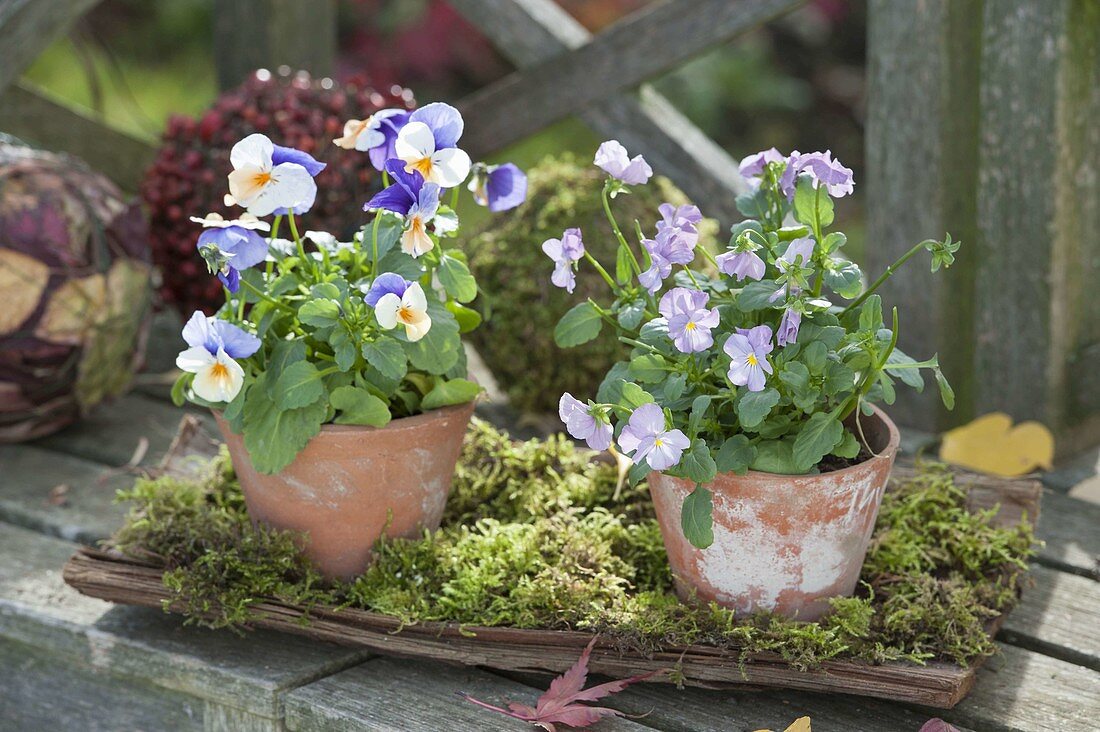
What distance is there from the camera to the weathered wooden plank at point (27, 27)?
2.18 meters

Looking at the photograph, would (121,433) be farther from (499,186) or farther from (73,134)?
(499,186)

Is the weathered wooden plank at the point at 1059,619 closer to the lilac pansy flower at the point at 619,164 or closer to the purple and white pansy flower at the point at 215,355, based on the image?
the lilac pansy flower at the point at 619,164

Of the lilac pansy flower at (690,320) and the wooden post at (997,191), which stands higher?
the wooden post at (997,191)

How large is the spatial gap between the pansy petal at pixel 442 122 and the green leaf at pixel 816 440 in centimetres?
48

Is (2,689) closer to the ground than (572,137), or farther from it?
closer to the ground

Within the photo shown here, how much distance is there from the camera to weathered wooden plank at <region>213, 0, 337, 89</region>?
2.76m

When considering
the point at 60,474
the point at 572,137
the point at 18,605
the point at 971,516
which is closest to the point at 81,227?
the point at 60,474

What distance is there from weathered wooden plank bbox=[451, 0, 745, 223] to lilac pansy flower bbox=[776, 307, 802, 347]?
1.14 metres

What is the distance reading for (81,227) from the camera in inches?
82.7

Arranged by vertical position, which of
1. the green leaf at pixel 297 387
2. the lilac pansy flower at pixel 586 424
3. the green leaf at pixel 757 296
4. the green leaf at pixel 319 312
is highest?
the green leaf at pixel 757 296

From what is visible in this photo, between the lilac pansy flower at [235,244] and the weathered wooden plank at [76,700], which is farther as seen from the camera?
the weathered wooden plank at [76,700]

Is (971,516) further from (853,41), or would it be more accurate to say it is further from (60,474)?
(853,41)

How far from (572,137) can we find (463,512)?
11.7 ft

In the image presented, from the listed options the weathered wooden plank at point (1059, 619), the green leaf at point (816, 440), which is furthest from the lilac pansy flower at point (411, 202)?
the weathered wooden plank at point (1059, 619)
